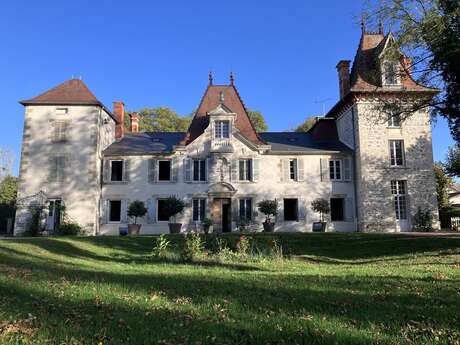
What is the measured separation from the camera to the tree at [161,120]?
43.2 meters

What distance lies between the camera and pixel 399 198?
2506cm

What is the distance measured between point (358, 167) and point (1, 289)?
73.6 ft

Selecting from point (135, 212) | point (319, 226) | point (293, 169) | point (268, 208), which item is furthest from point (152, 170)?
point (319, 226)

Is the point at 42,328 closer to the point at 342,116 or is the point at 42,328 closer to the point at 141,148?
the point at 141,148

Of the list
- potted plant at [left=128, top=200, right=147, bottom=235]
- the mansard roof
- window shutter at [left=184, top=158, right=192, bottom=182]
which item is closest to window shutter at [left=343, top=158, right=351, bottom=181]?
the mansard roof

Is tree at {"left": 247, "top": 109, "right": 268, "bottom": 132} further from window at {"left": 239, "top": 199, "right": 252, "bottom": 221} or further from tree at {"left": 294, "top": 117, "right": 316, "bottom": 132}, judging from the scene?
window at {"left": 239, "top": 199, "right": 252, "bottom": 221}

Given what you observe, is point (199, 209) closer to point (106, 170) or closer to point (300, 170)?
point (106, 170)

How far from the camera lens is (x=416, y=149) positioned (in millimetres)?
25375

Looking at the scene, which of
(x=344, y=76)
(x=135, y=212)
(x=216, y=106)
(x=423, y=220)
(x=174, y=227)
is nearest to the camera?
(x=135, y=212)

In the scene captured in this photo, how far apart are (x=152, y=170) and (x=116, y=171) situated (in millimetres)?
2395

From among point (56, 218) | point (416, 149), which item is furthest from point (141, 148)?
point (416, 149)

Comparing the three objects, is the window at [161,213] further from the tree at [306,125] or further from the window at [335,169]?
the tree at [306,125]

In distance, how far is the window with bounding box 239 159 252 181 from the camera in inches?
1013

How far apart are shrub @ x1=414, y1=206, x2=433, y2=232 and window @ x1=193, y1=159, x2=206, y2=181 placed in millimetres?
13063
